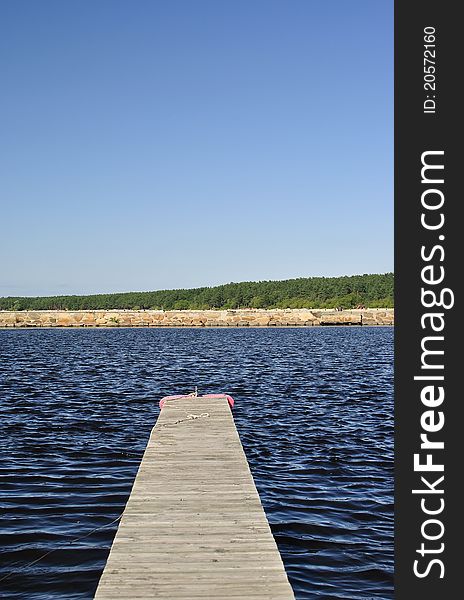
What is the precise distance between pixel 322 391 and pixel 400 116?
22.9m

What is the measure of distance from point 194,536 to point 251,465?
7244 mm

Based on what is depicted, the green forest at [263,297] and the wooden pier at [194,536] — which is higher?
the green forest at [263,297]

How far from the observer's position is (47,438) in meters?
19.5

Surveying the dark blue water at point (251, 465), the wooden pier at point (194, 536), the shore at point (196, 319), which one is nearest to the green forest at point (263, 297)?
the shore at point (196, 319)

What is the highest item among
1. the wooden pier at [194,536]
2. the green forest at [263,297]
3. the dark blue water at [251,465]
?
the green forest at [263,297]

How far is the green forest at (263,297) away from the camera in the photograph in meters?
162

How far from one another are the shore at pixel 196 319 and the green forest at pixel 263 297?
2014cm

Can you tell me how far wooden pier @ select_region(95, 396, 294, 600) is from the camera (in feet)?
25.1

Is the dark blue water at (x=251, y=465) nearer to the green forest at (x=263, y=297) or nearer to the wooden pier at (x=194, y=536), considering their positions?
the wooden pier at (x=194, y=536)

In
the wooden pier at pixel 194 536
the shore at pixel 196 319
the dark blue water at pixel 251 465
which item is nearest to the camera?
the wooden pier at pixel 194 536

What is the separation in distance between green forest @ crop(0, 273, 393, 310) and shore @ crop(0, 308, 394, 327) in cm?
2014

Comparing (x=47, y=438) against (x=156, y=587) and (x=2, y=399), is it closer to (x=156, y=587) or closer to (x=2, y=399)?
(x=2, y=399)

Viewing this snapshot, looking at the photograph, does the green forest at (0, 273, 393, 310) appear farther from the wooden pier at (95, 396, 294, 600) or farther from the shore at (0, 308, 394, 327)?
the wooden pier at (95, 396, 294, 600)

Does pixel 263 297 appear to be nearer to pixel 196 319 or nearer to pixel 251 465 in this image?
pixel 196 319
